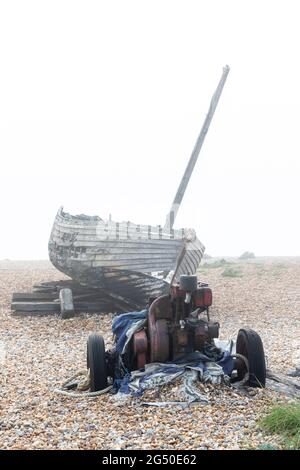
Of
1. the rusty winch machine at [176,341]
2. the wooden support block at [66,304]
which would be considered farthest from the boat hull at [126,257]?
the rusty winch machine at [176,341]

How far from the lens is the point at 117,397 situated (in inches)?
264

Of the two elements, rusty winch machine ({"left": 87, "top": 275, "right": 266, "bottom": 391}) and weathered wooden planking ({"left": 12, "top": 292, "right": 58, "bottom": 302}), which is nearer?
rusty winch machine ({"left": 87, "top": 275, "right": 266, "bottom": 391})

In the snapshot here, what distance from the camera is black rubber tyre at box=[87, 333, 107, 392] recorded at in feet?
23.1

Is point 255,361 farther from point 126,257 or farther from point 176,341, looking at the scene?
point 126,257

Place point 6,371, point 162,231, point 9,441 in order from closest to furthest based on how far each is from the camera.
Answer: point 9,441 < point 6,371 < point 162,231

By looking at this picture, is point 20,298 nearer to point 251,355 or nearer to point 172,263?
point 172,263

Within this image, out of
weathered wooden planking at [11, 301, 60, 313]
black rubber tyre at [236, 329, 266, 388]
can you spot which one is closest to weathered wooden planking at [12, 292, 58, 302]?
weathered wooden planking at [11, 301, 60, 313]

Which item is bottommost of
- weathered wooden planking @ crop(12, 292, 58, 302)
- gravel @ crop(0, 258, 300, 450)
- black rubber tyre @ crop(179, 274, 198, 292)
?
gravel @ crop(0, 258, 300, 450)

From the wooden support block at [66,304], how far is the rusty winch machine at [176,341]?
6.40 m

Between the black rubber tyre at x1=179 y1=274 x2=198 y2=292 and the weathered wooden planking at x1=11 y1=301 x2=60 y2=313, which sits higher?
the black rubber tyre at x1=179 y1=274 x2=198 y2=292

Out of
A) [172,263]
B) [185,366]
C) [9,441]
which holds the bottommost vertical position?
[9,441]

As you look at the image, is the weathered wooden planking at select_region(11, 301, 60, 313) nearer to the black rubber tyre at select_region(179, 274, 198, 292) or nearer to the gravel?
the gravel
